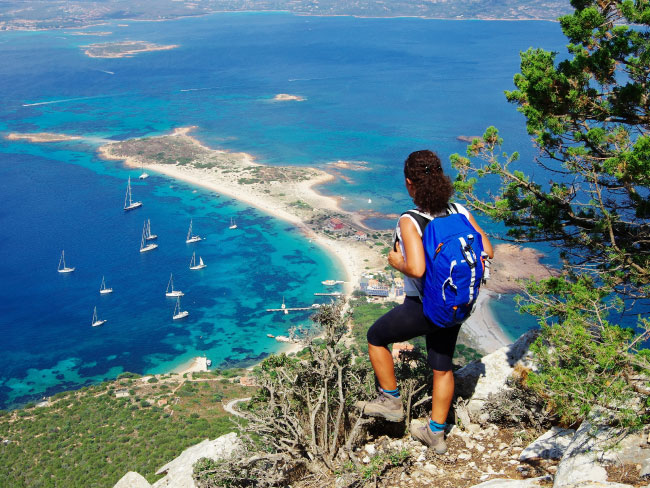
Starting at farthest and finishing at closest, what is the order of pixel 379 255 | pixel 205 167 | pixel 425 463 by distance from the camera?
pixel 205 167 < pixel 379 255 < pixel 425 463

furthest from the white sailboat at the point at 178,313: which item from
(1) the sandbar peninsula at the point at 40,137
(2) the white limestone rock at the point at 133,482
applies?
(1) the sandbar peninsula at the point at 40,137

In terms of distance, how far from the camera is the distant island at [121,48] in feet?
419

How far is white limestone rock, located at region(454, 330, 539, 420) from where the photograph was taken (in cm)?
554

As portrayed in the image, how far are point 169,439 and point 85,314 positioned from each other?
20259 mm

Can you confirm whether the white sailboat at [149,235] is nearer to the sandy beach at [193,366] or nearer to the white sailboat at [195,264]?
the white sailboat at [195,264]

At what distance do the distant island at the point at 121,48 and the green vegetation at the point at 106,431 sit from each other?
121052 millimetres

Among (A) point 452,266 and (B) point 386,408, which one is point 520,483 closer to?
(B) point 386,408

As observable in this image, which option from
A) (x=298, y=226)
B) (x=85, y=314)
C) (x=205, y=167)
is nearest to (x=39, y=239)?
(x=85, y=314)

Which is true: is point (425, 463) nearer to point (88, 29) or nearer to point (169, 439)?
point (169, 439)

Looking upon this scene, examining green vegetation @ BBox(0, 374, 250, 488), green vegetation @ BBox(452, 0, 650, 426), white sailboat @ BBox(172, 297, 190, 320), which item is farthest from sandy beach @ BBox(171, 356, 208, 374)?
green vegetation @ BBox(452, 0, 650, 426)

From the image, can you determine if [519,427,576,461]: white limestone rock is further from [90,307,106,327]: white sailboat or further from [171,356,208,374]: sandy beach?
[90,307,106,327]: white sailboat

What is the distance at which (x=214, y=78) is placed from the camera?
100 m

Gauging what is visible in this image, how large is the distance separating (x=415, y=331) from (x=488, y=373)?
2.56 meters

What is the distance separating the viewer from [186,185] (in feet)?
173
